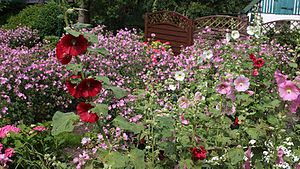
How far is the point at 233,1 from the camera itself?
76.1 feet

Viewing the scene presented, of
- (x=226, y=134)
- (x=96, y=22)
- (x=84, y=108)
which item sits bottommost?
(x=96, y=22)

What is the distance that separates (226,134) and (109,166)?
811 millimetres

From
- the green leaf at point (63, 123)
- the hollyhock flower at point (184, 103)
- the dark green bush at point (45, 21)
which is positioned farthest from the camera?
the dark green bush at point (45, 21)

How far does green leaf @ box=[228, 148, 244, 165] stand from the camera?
2.61 meters

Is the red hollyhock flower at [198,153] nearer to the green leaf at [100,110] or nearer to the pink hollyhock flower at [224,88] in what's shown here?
the pink hollyhock flower at [224,88]

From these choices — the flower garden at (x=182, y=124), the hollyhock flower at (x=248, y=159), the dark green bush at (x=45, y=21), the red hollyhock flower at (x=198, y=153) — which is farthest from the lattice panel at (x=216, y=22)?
the red hollyhock flower at (x=198, y=153)

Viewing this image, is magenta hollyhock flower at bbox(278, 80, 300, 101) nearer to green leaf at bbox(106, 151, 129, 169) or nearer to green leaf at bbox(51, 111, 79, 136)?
green leaf at bbox(106, 151, 129, 169)

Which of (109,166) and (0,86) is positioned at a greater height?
(109,166)

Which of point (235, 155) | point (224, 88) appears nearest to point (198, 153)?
point (235, 155)

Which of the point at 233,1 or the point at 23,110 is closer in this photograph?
the point at 23,110

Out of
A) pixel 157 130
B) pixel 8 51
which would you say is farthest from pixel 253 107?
pixel 8 51

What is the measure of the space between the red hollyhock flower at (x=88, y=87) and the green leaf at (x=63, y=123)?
113 millimetres

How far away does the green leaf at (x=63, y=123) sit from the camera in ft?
7.27

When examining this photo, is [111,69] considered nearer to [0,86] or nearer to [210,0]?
[0,86]
